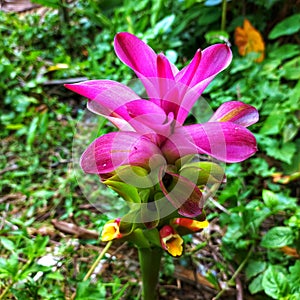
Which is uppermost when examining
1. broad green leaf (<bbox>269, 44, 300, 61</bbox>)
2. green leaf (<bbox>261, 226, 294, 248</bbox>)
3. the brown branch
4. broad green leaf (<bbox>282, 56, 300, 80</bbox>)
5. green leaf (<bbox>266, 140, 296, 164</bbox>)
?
broad green leaf (<bbox>269, 44, 300, 61</bbox>)

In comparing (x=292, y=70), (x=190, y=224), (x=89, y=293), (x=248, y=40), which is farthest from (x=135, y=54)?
(x=248, y=40)

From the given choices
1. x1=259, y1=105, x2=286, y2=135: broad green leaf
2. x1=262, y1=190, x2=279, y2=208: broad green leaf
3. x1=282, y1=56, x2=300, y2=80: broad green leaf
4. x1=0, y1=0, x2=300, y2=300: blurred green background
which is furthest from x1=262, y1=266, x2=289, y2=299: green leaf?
x1=282, y1=56, x2=300, y2=80: broad green leaf

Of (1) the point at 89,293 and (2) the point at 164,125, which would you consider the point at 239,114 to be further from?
(1) the point at 89,293

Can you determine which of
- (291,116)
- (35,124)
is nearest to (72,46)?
(35,124)

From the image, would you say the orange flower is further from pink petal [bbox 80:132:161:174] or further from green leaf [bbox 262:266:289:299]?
pink petal [bbox 80:132:161:174]

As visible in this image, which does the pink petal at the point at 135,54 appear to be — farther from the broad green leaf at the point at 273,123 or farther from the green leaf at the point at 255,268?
the broad green leaf at the point at 273,123
